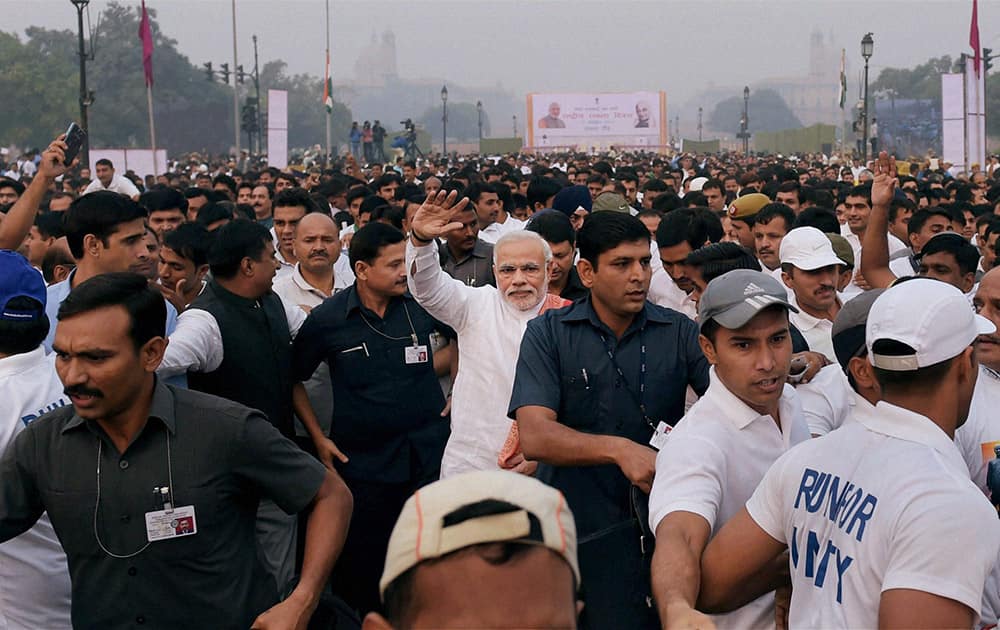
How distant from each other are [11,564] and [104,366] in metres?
0.92

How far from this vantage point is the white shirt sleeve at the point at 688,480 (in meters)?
3.03

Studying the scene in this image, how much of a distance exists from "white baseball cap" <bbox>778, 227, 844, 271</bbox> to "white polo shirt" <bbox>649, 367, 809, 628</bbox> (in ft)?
7.33

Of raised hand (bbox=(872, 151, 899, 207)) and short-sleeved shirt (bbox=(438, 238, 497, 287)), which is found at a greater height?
raised hand (bbox=(872, 151, 899, 207))

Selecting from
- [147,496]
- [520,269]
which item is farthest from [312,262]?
[147,496]

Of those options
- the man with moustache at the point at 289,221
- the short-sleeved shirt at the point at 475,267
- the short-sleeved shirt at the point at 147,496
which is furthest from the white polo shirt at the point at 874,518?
the man with moustache at the point at 289,221

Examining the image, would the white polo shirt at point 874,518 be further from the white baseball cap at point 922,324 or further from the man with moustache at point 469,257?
the man with moustache at point 469,257

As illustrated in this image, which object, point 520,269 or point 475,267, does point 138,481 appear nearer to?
point 520,269

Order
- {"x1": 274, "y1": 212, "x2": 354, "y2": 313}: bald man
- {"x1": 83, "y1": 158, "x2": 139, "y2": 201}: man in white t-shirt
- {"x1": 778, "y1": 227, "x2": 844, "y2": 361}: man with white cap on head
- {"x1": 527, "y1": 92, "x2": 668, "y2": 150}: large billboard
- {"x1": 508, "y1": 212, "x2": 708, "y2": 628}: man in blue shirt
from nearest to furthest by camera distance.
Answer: {"x1": 508, "y1": 212, "x2": 708, "y2": 628}: man in blue shirt → {"x1": 778, "y1": 227, "x2": 844, "y2": 361}: man with white cap on head → {"x1": 274, "y1": 212, "x2": 354, "y2": 313}: bald man → {"x1": 83, "y1": 158, "x2": 139, "y2": 201}: man in white t-shirt → {"x1": 527, "y1": 92, "x2": 668, "y2": 150}: large billboard

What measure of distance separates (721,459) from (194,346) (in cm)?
247

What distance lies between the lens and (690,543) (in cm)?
291

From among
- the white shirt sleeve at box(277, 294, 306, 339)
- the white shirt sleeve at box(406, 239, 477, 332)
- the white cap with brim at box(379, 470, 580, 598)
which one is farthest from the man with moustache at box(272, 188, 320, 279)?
the white cap with brim at box(379, 470, 580, 598)

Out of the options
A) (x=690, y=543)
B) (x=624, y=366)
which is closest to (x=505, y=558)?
(x=690, y=543)

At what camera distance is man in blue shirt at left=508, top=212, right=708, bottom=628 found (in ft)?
13.4

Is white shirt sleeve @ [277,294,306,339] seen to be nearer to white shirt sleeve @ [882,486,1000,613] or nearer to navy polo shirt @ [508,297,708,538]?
navy polo shirt @ [508,297,708,538]
